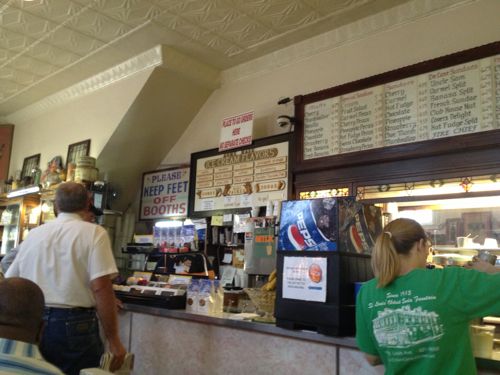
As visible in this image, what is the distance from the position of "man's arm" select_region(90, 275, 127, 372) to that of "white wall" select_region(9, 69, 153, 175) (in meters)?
3.27

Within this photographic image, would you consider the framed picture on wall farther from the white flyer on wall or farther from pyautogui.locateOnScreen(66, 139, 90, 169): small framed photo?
the white flyer on wall

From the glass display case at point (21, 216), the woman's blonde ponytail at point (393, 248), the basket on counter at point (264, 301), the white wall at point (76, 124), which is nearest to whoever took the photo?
the woman's blonde ponytail at point (393, 248)

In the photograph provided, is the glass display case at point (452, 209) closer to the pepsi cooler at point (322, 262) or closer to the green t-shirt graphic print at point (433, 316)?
the pepsi cooler at point (322, 262)

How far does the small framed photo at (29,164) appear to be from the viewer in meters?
6.94

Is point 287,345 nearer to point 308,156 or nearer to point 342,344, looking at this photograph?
point 342,344

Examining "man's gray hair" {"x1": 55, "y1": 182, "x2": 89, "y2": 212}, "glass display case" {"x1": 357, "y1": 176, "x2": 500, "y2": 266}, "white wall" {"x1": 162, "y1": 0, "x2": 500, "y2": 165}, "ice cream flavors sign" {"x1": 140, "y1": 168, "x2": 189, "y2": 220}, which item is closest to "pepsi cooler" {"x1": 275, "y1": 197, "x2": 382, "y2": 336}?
"man's gray hair" {"x1": 55, "y1": 182, "x2": 89, "y2": 212}

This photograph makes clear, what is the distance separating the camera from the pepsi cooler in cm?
220

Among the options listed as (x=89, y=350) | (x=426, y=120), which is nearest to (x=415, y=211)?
(x=426, y=120)

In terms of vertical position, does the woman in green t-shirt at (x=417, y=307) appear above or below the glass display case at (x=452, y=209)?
below

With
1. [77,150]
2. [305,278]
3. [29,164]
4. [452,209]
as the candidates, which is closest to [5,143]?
[29,164]

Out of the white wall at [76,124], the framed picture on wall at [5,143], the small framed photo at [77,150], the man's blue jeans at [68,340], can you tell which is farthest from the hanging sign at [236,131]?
the framed picture on wall at [5,143]

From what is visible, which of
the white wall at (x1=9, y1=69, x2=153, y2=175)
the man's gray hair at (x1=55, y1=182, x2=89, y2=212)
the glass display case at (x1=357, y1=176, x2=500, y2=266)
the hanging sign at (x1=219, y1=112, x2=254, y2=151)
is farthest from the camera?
the white wall at (x1=9, y1=69, x2=153, y2=175)

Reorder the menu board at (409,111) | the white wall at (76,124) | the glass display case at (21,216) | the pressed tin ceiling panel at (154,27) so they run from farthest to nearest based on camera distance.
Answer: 1. the glass display case at (21,216)
2. the white wall at (76,124)
3. the pressed tin ceiling panel at (154,27)
4. the menu board at (409,111)

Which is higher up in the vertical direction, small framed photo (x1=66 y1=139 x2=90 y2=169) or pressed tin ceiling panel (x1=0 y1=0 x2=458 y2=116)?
pressed tin ceiling panel (x1=0 y1=0 x2=458 y2=116)
